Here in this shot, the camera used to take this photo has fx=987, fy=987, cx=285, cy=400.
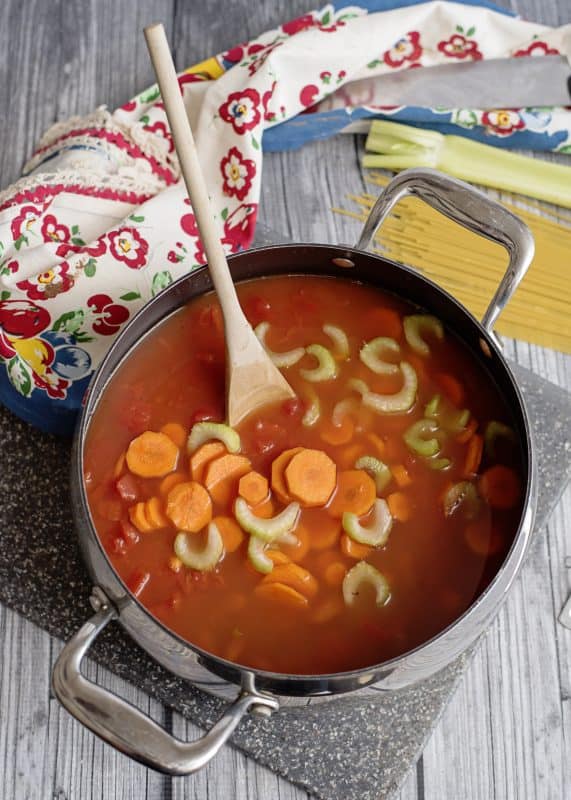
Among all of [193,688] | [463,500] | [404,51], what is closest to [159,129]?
[404,51]

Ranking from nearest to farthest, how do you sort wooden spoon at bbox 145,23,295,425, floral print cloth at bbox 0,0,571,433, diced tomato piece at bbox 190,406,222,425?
1. wooden spoon at bbox 145,23,295,425
2. diced tomato piece at bbox 190,406,222,425
3. floral print cloth at bbox 0,0,571,433

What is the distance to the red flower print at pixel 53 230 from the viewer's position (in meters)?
2.16

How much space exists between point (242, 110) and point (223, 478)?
952 millimetres

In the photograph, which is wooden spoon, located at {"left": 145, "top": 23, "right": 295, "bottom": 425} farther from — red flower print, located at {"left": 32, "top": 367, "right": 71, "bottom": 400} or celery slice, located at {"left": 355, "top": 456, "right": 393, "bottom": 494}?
red flower print, located at {"left": 32, "top": 367, "right": 71, "bottom": 400}

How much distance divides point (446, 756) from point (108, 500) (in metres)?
Answer: 0.89

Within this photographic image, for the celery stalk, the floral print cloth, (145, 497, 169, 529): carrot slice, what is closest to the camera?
(145, 497, 169, 529): carrot slice

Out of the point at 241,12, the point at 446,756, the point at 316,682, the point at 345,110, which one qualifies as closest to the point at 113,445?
the point at 316,682

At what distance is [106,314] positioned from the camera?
214 centimetres

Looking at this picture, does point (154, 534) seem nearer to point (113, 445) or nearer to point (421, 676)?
point (113, 445)

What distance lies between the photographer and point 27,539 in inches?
82.6

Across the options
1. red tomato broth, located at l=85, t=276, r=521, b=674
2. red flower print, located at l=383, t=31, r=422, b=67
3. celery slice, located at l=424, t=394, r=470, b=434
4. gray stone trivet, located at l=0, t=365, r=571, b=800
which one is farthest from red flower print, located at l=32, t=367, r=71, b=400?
red flower print, located at l=383, t=31, r=422, b=67

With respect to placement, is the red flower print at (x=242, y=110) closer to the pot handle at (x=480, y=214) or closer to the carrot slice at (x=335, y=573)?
the pot handle at (x=480, y=214)

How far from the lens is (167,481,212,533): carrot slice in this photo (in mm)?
1787

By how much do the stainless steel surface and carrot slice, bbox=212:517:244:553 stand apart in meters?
1.31
